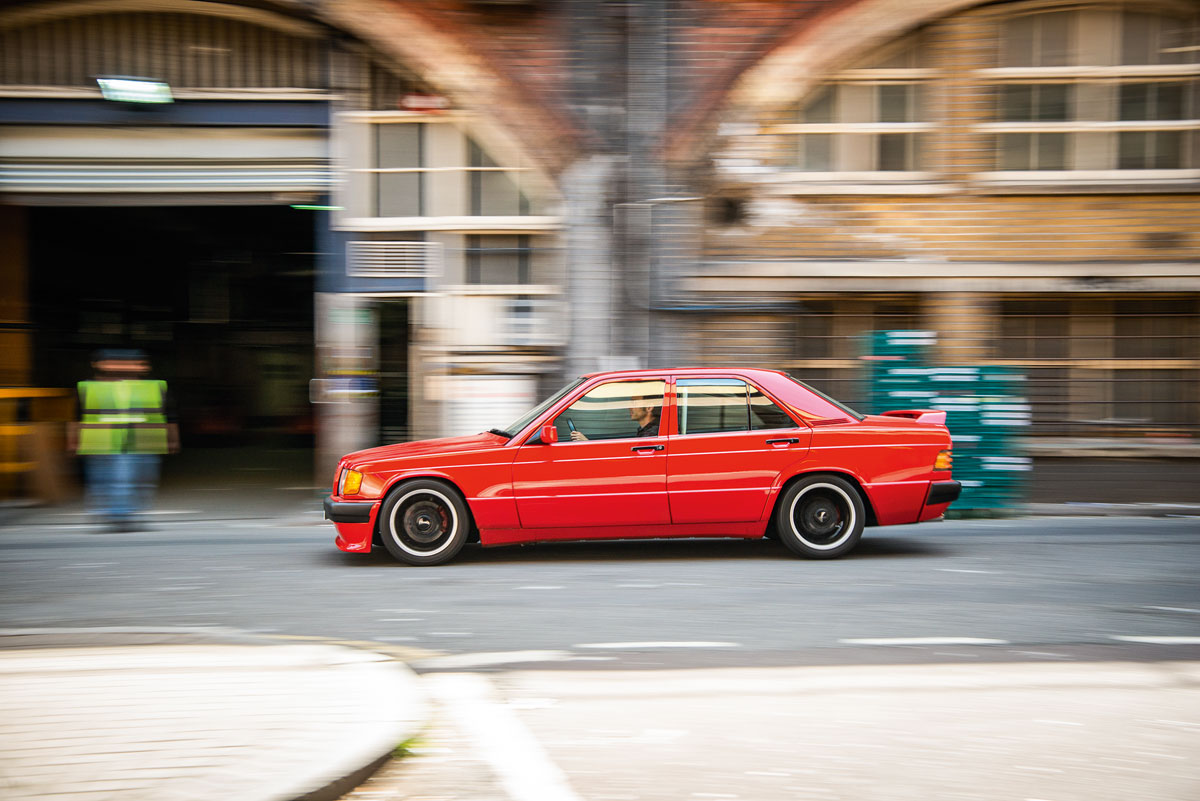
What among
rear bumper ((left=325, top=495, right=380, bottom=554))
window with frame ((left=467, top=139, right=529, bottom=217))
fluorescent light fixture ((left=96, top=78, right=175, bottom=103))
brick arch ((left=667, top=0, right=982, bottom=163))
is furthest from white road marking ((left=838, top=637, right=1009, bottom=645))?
fluorescent light fixture ((left=96, top=78, right=175, bottom=103))

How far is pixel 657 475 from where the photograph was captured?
23.9ft

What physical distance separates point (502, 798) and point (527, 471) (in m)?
4.04

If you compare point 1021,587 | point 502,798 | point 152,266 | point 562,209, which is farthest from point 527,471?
point 152,266

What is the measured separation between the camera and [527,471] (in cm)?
727

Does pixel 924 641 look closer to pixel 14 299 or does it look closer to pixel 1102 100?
pixel 1102 100

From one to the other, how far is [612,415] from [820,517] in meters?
1.73

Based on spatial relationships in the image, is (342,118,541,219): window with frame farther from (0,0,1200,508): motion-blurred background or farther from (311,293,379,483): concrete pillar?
(311,293,379,483): concrete pillar

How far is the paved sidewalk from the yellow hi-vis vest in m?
4.52

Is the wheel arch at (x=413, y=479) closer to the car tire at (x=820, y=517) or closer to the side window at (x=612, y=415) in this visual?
the side window at (x=612, y=415)

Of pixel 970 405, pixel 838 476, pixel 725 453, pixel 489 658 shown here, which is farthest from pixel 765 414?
pixel 970 405

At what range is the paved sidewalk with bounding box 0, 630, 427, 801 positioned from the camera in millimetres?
3270

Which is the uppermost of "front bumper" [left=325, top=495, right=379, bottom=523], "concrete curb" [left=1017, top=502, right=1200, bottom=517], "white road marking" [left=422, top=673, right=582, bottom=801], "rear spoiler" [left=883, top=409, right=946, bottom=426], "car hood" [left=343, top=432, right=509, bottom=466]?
"rear spoiler" [left=883, top=409, right=946, bottom=426]

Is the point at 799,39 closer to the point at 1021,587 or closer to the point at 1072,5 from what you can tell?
the point at 1072,5

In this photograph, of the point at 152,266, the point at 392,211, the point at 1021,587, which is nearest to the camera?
the point at 1021,587
